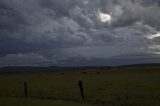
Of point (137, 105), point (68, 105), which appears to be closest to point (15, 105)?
point (68, 105)

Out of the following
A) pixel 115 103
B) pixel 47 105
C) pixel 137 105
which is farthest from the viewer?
pixel 115 103

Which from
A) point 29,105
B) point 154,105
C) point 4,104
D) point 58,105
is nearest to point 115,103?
point 154,105

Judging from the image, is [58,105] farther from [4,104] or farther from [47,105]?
[4,104]

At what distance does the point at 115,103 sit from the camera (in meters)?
26.0

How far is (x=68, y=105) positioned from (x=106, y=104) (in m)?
4.55

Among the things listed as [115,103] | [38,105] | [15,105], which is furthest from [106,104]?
[15,105]

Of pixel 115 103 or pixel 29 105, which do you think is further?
pixel 115 103

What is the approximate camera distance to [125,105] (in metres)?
24.7

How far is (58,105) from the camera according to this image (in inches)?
871

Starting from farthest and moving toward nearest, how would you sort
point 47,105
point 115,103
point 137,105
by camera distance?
1. point 115,103
2. point 137,105
3. point 47,105

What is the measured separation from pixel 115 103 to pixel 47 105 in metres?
6.98

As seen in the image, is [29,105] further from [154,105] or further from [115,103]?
[154,105]

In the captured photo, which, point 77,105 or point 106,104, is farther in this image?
point 106,104

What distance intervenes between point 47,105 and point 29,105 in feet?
4.67
